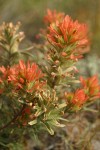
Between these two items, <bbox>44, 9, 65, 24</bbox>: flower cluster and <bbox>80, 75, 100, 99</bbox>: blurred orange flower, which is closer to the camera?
<bbox>80, 75, 100, 99</bbox>: blurred orange flower

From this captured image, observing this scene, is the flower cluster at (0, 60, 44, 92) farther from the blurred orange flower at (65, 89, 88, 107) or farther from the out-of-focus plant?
the blurred orange flower at (65, 89, 88, 107)

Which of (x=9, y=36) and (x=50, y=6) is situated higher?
(x=50, y=6)

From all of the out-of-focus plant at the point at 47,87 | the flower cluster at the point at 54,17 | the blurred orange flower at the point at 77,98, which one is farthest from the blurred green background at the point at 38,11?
the blurred orange flower at the point at 77,98

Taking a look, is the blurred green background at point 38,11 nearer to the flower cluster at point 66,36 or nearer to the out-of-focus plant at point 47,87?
the out-of-focus plant at point 47,87

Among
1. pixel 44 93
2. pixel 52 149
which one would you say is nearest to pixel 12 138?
pixel 52 149

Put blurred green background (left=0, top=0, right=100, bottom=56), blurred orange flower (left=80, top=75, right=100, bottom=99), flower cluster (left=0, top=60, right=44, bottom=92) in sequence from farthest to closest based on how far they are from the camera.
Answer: blurred green background (left=0, top=0, right=100, bottom=56), blurred orange flower (left=80, top=75, right=100, bottom=99), flower cluster (left=0, top=60, right=44, bottom=92)

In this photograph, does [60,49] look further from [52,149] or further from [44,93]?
[52,149]

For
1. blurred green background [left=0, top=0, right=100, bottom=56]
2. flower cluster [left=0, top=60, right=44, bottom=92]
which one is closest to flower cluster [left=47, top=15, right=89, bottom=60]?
flower cluster [left=0, top=60, right=44, bottom=92]

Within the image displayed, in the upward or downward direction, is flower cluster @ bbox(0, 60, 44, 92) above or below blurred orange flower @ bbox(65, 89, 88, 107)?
above

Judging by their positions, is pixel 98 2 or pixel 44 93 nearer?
pixel 44 93
